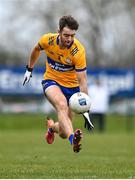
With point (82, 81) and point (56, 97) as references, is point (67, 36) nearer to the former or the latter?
point (82, 81)

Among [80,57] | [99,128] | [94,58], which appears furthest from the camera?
[94,58]

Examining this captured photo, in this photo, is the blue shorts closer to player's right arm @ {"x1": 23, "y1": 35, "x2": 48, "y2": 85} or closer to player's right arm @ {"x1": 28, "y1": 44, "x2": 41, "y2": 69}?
player's right arm @ {"x1": 23, "y1": 35, "x2": 48, "y2": 85}

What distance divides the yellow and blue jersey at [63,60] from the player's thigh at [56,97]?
0.80 feet

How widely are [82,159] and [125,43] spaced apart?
1852 inches

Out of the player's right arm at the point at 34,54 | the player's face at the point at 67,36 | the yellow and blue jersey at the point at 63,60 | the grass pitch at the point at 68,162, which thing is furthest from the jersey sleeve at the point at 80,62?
the grass pitch at the point at 68,162

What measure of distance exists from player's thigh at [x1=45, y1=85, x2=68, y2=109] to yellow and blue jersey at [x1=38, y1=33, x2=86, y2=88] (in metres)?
0.24

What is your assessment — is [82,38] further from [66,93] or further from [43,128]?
[66,93]

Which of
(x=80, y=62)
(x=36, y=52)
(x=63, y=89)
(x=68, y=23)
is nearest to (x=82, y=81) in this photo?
(x=80, y=62)

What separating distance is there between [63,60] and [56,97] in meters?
0.63

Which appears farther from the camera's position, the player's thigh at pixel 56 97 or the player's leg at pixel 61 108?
the player's thigh at pixel 56 97

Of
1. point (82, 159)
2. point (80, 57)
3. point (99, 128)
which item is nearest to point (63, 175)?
point (80, 57)

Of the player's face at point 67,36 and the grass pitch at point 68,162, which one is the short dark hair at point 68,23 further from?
the grass pitch at point 68,162

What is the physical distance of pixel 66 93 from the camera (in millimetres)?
12352

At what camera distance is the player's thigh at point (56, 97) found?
11.8 meters
